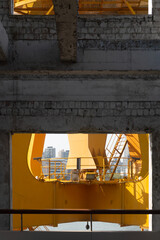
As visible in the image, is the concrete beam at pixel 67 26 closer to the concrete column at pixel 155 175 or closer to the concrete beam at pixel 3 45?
the concrete beam at pixel 3 45

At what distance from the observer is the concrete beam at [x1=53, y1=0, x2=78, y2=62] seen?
399 cm

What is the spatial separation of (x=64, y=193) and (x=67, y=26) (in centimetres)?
950

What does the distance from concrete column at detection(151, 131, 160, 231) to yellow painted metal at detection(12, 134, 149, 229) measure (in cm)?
468

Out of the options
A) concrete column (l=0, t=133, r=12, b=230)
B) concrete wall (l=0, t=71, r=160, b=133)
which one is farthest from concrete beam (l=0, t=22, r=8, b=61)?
concrete column (l=0, t=133, r=12, b=230)

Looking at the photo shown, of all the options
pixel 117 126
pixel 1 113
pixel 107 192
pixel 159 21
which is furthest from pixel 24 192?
pixel 159 21

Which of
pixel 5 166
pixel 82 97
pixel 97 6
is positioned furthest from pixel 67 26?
pixel 97 6

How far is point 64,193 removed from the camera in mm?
12539

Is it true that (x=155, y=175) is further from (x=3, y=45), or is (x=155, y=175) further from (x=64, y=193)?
(x=64, y=193)

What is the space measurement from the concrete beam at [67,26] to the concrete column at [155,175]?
10.3ft

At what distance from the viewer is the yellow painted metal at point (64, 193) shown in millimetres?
11391

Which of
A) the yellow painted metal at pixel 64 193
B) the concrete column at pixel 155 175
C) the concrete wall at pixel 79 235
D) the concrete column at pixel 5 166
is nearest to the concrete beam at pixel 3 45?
the concrete column at pixel 5 166

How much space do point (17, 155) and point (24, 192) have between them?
66.8 inches

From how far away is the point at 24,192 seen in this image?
38.0 feet

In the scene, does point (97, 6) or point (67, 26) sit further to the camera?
point (97, 6)
